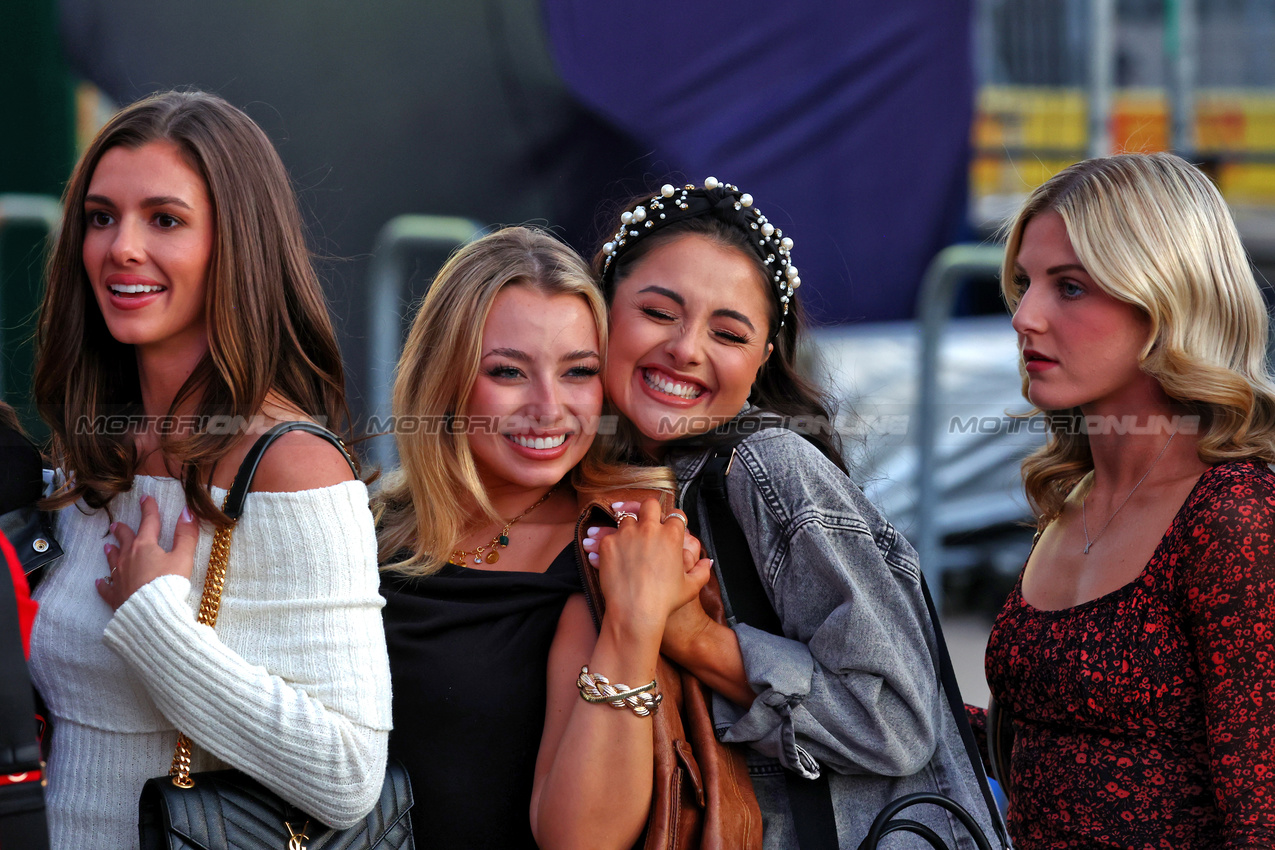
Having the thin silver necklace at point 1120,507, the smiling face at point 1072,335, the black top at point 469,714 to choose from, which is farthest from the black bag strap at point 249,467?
the thin silver necklace at point 1120,507

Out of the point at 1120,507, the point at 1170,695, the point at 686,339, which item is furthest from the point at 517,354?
the point at 1170,695

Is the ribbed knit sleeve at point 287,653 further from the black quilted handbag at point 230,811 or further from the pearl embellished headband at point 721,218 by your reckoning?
the pearl embellished headband at point 721,218

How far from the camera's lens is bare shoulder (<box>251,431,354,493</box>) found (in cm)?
179

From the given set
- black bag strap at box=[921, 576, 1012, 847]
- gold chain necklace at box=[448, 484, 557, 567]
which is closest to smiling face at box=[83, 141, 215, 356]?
gold chain necklace at box=[448, 484, 557, 567]

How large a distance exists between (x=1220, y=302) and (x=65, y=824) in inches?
80.7

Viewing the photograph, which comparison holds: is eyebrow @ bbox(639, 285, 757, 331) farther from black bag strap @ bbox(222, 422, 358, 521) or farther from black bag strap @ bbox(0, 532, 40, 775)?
black bag strap @ bbox(0, 532, 40, 775)

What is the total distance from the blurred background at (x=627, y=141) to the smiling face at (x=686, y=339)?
0.48m

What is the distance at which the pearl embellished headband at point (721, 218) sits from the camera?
2.29 meters

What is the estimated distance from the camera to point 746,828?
1.85 meters

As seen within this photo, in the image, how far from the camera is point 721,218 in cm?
229

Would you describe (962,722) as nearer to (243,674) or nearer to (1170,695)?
(1170,695)

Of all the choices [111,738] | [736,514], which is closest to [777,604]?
[736,514]

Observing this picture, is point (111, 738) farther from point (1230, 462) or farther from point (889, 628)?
point (1230, 462)

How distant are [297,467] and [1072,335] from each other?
131 cm
